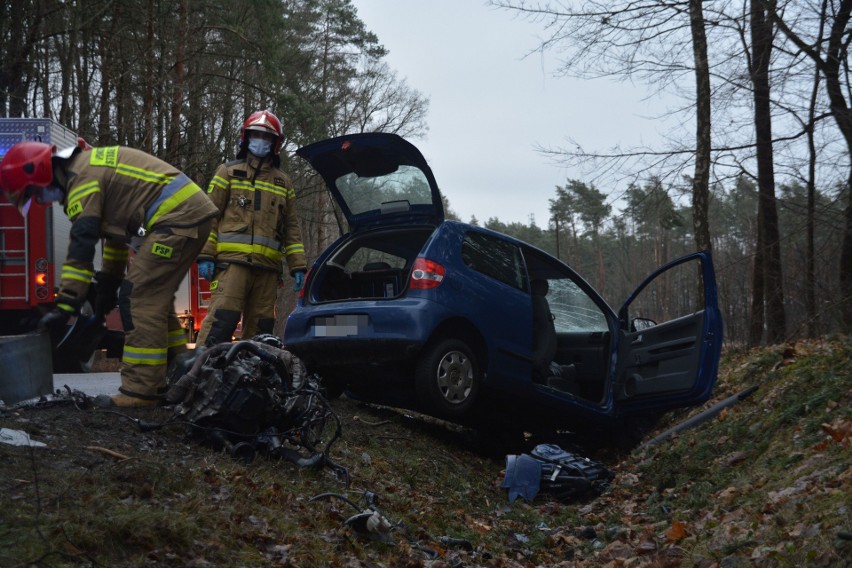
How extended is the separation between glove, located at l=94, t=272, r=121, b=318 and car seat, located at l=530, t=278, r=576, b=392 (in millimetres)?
3285

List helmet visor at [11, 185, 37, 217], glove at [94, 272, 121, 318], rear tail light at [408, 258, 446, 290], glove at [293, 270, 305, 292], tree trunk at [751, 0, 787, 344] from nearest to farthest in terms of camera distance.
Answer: helmet visor at [11, 185, 37, 217]
glove at [94, 272, 121, 318]
rear tail light at [408, 258, 446, 290]
glove at [293, 270, 305, 292]
tree trunk at [751, 0, 787, 344]

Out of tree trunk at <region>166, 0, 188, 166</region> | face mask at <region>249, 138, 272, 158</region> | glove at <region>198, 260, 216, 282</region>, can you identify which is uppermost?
tree trunk at <region>166, 0, 188, 166</region>

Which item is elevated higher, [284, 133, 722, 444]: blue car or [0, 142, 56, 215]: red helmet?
[0, 142, 56, 215]: red helmet

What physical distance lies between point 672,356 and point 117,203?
4.49 m

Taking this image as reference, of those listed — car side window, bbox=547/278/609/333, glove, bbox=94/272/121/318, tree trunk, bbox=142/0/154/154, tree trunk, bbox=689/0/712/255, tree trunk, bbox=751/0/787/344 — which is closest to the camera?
glove, bbox=94/272/121/318

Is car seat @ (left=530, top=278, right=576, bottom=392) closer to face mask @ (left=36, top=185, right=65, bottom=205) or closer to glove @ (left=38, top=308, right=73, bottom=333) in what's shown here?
glove @ (left=38, top=308, right=73, bottom=333)

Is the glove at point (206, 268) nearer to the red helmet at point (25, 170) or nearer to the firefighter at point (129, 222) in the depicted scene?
the firefighter at point (129, 222)

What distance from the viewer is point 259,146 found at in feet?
23.0

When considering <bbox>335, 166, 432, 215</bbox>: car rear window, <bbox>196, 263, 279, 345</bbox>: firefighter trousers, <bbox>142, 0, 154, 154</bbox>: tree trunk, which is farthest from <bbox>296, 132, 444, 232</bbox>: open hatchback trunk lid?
<bbox>142, 0, 154, 154</bbox>: tree trunk

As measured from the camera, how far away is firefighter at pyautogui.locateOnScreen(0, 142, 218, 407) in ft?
18.2

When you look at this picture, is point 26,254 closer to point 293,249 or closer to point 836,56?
point 293,249

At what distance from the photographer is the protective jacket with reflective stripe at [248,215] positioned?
6.89 meters

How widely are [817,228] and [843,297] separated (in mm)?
874

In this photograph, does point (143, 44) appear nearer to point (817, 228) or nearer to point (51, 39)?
point (51, 39)
